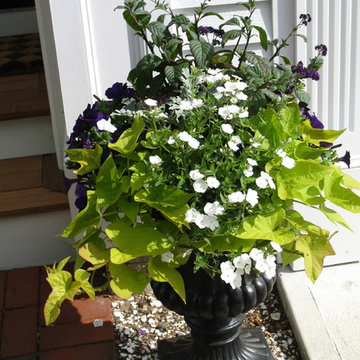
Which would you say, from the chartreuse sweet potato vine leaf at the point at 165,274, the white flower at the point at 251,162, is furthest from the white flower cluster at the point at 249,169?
the chartreuse sweet potato vine leaf at the point at 165,274

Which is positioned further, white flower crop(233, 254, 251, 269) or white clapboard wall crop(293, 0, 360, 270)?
white clapboard wall crop(293, 0, 360, 270)

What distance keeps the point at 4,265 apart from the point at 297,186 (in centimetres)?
164

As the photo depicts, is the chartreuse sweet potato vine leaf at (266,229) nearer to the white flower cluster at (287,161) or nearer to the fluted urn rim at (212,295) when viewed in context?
the white flower cluster at (287,161)

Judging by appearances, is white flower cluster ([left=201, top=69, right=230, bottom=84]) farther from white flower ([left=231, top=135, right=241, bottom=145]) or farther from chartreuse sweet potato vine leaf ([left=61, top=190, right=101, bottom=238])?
chartreuse sweet potato vine leaf ([left=61, top=190, right=101, bottom=238])

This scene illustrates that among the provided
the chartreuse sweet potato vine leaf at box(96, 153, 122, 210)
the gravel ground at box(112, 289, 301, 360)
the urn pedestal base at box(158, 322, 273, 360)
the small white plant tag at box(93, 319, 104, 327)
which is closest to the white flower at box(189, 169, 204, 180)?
the chartreuse sweet potato vine leaf at box(96, 153, 122, 210)

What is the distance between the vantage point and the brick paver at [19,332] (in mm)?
2225

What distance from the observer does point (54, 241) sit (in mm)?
2697

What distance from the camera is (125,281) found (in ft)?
5.16

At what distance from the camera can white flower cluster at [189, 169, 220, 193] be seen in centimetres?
144

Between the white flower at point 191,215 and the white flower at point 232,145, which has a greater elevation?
the white flower at point 232,145

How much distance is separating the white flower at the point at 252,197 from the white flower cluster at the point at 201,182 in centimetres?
8

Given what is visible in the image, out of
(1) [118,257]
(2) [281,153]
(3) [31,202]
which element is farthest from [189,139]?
(3) [31,202]

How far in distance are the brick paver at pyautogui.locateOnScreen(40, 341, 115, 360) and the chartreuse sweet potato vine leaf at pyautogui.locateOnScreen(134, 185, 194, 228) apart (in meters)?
0.89

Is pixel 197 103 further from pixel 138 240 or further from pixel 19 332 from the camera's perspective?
pixel 19 332
